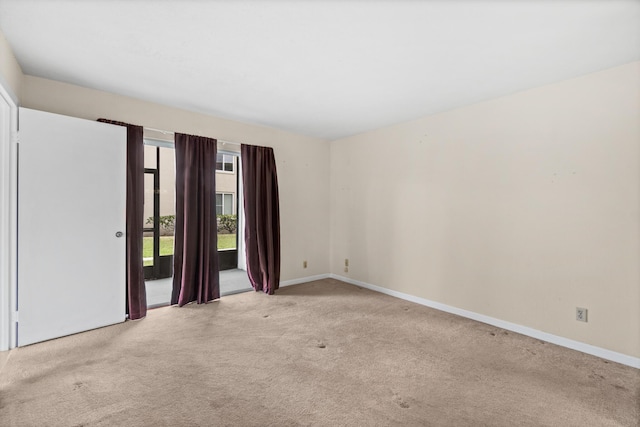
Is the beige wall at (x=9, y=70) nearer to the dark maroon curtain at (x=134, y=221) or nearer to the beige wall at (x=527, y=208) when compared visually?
the dark maroon curtain at (x=134, y=221)

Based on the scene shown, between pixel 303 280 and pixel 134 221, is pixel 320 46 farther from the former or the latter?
pixel 303 280

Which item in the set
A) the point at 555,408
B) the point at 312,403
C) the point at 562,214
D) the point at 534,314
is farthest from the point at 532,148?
the point at 312,403

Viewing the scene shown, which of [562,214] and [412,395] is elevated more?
[562,214]

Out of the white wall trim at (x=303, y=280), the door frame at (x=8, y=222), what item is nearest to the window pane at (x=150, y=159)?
the door frame at (x=8, y=222)

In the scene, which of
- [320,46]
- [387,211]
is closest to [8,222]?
[320,46]

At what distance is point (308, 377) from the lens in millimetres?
2188

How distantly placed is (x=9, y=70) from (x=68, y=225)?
1.32m

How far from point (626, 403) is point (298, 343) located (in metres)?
2.33

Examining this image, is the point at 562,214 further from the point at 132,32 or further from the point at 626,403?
the point at 132,32

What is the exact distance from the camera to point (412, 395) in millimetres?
1982

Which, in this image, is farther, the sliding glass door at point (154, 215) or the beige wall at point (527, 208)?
the sliding glass door at point (154, 215)

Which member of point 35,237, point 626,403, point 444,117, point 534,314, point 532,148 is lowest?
point 626,403

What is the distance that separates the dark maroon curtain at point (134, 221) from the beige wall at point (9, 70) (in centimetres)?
72

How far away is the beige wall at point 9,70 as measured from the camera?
2131 mm
